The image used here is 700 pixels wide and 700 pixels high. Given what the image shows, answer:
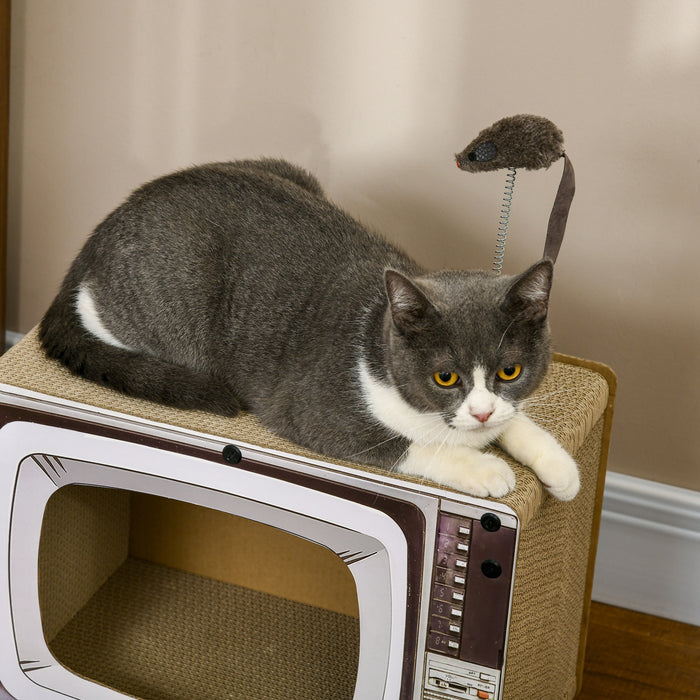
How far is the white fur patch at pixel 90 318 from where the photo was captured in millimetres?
1321

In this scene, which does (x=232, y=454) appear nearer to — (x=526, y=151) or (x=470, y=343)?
(x=470, y=343)

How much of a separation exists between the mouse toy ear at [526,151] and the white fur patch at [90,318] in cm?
53

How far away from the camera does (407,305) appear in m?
1.03

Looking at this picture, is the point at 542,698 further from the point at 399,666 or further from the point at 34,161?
the point at 34,161

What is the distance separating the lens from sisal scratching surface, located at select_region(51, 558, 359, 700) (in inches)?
55.0

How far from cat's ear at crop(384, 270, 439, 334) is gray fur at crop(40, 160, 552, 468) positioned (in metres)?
0.07

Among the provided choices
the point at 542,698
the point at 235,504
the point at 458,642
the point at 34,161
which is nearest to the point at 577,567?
the point at 542,698

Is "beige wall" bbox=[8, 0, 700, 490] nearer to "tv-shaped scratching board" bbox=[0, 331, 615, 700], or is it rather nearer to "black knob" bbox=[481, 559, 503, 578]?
"tv-shaped scratching board" bbox=[0, 331, 615, 700]

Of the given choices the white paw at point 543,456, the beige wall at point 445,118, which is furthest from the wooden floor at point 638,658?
the white paw at point 543,456

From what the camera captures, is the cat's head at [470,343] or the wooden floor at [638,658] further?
the wooden floor at [638,658]

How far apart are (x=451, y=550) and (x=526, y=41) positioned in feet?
2.52

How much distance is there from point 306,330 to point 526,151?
1.14 ft

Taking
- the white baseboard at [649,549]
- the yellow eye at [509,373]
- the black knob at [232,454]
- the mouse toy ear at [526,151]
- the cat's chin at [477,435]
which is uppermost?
the mouse toy ear at [526,151]

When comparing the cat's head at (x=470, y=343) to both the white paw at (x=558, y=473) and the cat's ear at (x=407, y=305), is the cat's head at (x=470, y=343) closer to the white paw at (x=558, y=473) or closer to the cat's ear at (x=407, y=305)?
the cat's ear at (x=407, y=305)
